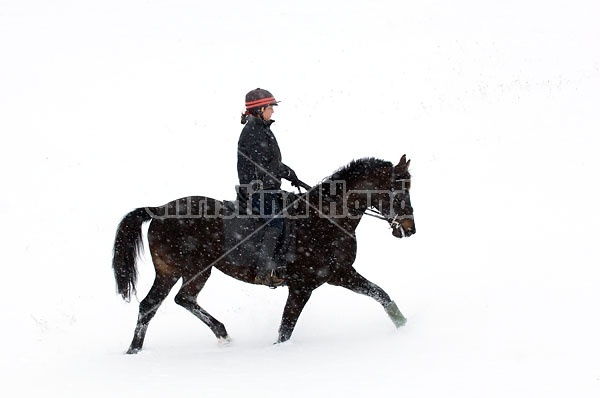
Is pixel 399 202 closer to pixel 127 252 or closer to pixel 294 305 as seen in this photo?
pixel 294 305

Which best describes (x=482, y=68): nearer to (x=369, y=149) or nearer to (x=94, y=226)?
(x=369, y=149)

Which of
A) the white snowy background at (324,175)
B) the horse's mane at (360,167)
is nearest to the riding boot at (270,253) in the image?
the white snowy background at (324,175)

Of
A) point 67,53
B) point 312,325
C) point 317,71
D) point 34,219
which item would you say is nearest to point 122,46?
point 67,53

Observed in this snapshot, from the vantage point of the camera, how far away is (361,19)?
24734 mm

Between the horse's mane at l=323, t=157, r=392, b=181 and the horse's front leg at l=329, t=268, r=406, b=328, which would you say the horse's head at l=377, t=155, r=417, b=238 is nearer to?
the horse's mane at l=323, t=157, r=392, b=181

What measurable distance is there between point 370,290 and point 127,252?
2977mm

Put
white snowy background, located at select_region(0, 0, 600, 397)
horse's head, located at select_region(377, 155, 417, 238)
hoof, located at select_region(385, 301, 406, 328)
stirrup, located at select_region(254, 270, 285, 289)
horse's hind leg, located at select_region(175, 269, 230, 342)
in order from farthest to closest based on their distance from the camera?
horse's hind leg, located at select_region(175, 269, 230, 342) < hoof, located at select_region(385, 301, 406, 328) < stirrup, located at select_region(254, 270, 285, 289) < horse's head, located at select_region(377, 155, 417, 238) < white snowy background, located at select_region(0, 0, 600, 397)

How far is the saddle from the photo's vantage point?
7.23 meters

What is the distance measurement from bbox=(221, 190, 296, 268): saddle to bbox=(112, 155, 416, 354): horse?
2.3 inches

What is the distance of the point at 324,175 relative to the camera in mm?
13680

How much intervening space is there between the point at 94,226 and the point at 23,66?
527 inches

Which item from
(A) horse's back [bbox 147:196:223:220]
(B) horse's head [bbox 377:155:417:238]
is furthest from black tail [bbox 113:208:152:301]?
(B) horse's head [bbox 377:155:417:238]

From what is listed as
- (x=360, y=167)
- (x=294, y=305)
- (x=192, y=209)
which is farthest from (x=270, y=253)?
(x=360, y=167)

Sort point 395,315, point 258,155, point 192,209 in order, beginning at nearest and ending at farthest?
1. point 258,155
2. point 395,315
3. point 192,209
